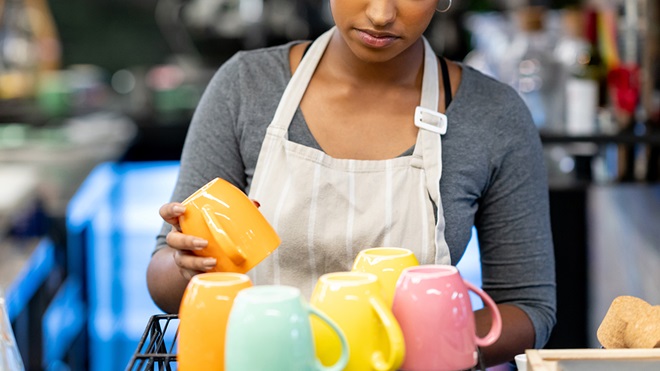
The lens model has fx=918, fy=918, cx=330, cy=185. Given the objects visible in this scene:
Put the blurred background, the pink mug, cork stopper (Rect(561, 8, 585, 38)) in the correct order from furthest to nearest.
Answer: cork stopper (Rect(561, 8, 585, 38)) < the blurred background < the pink mug

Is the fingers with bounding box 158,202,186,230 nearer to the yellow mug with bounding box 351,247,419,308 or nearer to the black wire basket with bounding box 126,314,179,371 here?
the black wire basket with bounding box 126,314,179,371

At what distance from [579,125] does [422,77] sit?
60.0 inches

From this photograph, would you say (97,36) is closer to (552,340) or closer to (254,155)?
(552,340)

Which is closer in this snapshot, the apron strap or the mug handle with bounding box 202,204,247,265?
the mug handle with bounding box 202,204,247,265

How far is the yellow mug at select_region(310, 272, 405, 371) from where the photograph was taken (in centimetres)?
98

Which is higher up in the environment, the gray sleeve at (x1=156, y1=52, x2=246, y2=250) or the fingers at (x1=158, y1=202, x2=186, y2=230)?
the gray sleeve at (x1=156, y1=52, x2=246, y2=250)

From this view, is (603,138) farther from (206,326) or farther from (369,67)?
(206,326)

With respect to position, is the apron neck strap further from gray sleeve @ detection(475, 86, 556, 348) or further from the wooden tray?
the wooden tray

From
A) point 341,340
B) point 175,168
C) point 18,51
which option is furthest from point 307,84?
point 18,51

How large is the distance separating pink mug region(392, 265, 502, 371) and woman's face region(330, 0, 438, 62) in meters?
0.50

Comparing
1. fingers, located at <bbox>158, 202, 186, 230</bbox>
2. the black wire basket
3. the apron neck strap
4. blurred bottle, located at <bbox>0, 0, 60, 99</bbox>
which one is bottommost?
the black wire basket

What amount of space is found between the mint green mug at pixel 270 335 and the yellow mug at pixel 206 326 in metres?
0.06

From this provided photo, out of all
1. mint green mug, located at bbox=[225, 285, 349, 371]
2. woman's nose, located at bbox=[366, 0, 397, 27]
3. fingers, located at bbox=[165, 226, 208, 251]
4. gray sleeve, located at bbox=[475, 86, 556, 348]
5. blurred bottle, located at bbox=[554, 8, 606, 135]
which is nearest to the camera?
mint green mug, located at bbox=[225, 285, 349, 371]

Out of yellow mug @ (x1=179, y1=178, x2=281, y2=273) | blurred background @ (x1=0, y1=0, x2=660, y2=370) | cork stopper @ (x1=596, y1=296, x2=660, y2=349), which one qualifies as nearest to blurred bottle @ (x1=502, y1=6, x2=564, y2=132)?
blurred background @ (x1=0, y1=0, x2=660, y2=370)
